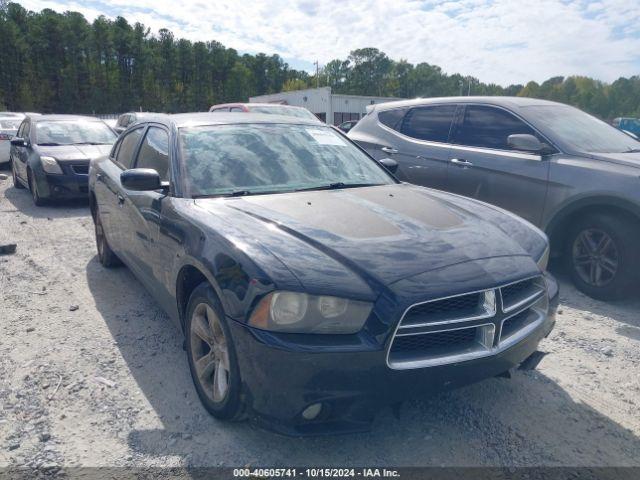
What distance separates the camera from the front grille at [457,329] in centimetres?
212

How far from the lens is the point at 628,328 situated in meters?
3.88

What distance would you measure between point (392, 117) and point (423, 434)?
4797mm

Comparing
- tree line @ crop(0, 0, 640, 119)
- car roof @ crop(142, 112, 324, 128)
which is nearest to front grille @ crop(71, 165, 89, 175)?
car roof @ crop(142, 112, 324, 128)

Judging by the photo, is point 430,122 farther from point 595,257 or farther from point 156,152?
point 156,152

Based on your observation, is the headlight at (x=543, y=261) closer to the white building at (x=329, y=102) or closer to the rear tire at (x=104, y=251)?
the rear tire at (x=104, y=251)

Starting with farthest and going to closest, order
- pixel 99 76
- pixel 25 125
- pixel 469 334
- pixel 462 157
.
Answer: pixel 99 76 → pixel 25 125 → pixel 462 157 → pixel 469 334

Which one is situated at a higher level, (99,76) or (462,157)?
(99,76)

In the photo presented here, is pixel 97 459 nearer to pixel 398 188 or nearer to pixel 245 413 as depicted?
pixel 245 413

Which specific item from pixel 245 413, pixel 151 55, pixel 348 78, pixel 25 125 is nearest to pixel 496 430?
pixel 245 413

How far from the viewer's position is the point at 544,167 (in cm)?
481

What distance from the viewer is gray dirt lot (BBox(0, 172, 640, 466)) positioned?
2402 millimetres

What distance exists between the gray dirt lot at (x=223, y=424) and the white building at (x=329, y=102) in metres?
35.9

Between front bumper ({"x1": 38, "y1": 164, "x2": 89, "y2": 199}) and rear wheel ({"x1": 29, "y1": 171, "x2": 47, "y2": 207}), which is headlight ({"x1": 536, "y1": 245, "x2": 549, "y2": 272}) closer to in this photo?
front bumper ({"x1": 38, "y1": 164, "x2": 89, "y2": 199})

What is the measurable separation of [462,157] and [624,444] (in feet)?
11.9
